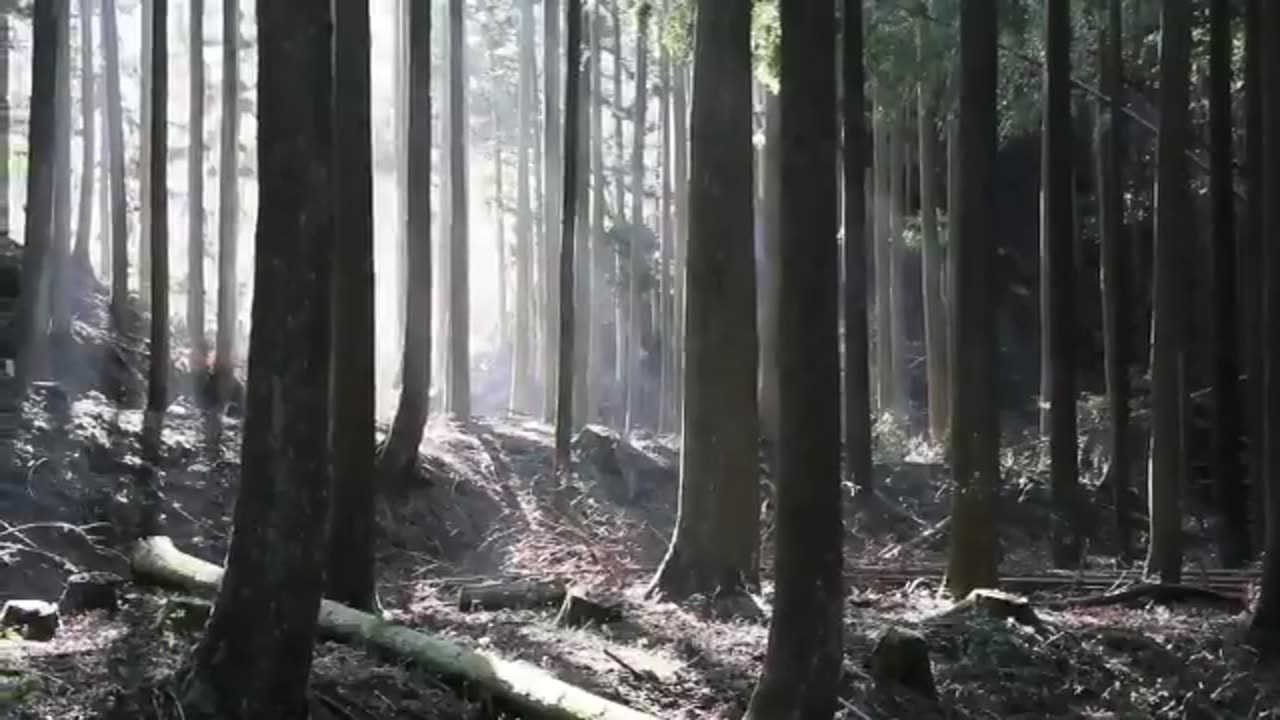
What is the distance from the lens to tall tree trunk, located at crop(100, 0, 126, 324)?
21953 millimetres

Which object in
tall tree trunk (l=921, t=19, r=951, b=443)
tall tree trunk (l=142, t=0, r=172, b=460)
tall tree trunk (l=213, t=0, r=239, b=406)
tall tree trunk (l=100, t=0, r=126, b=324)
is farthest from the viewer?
tall tree trunk (l=921, t=19, r=951, b=443)

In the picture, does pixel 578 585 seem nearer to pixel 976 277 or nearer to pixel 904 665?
pixel 976 277

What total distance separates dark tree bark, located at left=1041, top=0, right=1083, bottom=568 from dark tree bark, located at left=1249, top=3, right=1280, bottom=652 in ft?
14.1

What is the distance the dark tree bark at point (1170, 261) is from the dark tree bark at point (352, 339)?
7.82 metres

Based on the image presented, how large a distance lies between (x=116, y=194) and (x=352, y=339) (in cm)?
1397

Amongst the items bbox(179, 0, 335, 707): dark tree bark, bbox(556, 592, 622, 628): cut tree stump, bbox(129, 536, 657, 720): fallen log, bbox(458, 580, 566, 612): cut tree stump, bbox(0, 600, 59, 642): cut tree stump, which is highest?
bbox(179, 0, 335, 707): dark tree bark

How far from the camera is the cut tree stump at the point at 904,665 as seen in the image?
9.06 m

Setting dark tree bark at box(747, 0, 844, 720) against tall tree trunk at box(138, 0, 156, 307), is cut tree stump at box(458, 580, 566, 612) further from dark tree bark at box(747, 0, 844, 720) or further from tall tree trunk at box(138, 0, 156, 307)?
tall tree trunk at box(138, 0, 156, 307)

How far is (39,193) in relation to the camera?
54.1 feet

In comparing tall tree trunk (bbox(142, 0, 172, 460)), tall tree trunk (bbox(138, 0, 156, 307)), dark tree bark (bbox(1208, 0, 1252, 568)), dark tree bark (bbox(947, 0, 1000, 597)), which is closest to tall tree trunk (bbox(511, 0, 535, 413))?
tall tree trunk (bbox(138, 0, 156, 307))

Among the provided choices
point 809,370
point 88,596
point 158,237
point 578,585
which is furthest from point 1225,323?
point 158,237

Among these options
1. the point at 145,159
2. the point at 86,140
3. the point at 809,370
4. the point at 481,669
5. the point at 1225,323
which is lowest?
the point at 481,669

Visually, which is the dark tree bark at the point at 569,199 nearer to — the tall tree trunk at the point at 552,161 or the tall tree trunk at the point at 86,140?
the tall tree trunk at the point at 552,161

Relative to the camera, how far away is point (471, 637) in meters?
10.5
